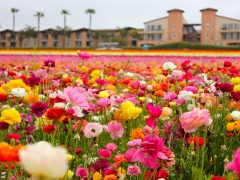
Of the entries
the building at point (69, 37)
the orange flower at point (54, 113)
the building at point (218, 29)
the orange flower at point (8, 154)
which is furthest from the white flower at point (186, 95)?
the building at point (69, 37)

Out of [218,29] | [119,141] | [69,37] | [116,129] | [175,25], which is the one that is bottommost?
[119,141]

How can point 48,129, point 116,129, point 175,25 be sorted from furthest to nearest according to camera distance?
point 175,25
point 116,129
point 48,129

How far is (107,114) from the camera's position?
2654mm

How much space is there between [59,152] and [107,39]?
255 feet

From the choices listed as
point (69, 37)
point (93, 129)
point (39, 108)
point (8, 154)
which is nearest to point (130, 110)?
point (93, 129)

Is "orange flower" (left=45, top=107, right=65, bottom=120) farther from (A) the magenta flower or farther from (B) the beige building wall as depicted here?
(B) the beige building wall

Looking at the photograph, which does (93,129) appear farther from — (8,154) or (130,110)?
(8,154)

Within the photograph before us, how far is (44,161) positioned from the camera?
2.04 feet

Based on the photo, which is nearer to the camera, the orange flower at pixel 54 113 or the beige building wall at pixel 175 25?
the orange flower at pixel 54 113

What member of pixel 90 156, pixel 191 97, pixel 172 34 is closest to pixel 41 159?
pixel 90 156

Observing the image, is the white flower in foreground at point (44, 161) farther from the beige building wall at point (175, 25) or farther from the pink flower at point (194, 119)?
the beige building wall at point (175, 25)

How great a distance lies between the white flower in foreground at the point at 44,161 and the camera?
2.05ft

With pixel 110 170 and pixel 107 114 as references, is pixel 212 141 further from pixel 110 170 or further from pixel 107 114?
pixel 110 170

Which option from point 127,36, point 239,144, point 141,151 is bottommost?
point 239,144
